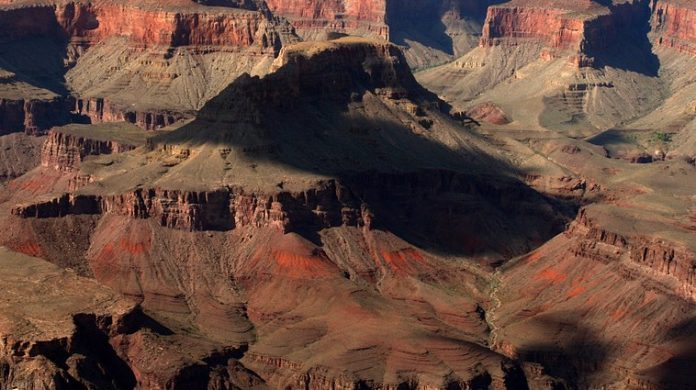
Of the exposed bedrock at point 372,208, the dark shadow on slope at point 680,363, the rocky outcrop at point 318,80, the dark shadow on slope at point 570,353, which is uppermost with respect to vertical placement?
the rocky outcrop at point 318,80

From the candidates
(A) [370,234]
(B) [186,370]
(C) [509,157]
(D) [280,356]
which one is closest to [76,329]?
(B) [186,370]

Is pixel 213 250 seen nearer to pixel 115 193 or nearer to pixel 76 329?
pixel 115 193

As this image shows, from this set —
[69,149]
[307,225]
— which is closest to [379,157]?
[307,225]

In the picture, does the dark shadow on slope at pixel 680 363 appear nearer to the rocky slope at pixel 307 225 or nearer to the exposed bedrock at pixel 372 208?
the rocky slope at pixel 307 225

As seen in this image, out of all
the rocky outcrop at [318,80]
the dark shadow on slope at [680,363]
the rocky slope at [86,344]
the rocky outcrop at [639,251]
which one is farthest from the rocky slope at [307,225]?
the rocky outcrop at [639,251]

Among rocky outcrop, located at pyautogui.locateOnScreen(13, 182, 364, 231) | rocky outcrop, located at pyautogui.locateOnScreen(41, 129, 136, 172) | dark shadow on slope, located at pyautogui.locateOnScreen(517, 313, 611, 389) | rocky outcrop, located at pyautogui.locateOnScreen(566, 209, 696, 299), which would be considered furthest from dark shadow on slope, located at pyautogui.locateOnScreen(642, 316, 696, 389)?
rocky outcrop, located at pyautogui.locateOnScreen(41, 129, 136, 172)

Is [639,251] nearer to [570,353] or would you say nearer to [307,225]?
[570,353]

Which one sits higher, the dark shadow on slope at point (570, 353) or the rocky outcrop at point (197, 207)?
the rocky outcrop at point (197, 207)

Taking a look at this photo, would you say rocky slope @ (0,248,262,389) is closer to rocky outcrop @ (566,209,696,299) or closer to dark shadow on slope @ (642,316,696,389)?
dark shadow on slope @ (642,316,696,389)
